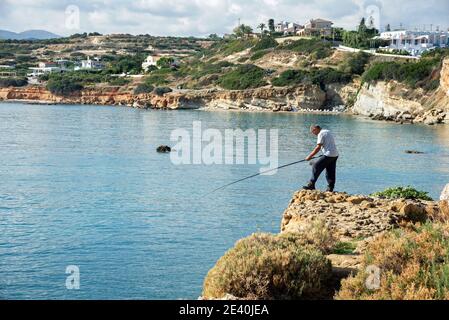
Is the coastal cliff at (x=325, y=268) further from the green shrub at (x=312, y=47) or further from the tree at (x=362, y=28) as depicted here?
the tree at (x=362, y=28)

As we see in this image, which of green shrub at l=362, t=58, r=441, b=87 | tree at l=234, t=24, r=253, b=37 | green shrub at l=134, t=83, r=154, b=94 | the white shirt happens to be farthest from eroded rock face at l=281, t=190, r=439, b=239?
tree at l=234, t=24, r=253, b=37

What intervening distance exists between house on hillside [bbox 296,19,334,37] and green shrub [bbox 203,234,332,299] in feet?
449

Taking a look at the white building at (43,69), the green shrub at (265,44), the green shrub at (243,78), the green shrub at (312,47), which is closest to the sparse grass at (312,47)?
the green shrub at (312,47)

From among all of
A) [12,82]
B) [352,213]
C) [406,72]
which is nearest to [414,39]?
[406,72]

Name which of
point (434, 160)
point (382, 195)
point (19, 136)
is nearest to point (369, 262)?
point (382, 195)

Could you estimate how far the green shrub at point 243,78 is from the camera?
102m

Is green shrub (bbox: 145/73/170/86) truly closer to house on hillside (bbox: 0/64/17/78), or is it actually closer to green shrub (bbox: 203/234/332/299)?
house on hillside (bbox: 0/64/17/78)

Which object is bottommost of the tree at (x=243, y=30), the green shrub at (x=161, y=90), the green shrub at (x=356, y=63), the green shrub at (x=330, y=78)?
the green shrub at (x=161, y=90)

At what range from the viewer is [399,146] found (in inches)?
1889

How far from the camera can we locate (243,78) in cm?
10388

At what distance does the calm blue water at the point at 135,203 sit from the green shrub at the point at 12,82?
73163 mm

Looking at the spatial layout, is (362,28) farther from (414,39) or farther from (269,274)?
(269,274)

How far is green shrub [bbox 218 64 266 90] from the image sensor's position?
102m
